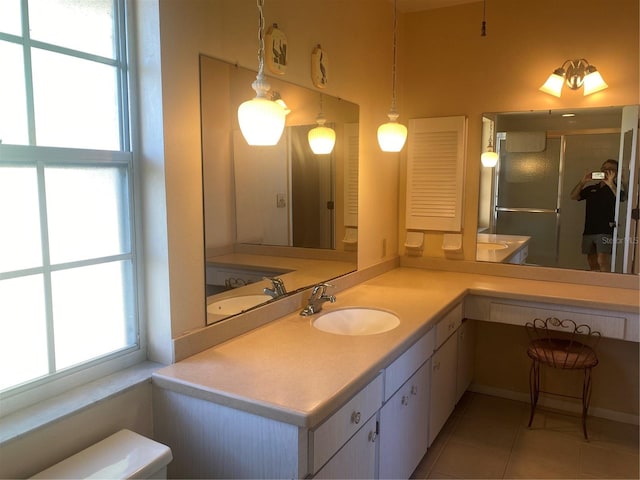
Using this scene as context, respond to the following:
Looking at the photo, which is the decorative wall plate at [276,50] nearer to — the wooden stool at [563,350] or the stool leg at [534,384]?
the wooden stool at [563,350]

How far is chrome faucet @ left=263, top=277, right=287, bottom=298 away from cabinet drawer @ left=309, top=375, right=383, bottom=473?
649 millimetres

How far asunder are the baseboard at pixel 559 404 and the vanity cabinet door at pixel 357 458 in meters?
1.81

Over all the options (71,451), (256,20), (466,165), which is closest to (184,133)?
(256,20)

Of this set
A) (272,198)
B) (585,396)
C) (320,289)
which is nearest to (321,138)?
(272,198)

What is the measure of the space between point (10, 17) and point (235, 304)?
47.0 inches

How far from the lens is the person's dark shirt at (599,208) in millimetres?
2844

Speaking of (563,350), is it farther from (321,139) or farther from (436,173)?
(321,139)

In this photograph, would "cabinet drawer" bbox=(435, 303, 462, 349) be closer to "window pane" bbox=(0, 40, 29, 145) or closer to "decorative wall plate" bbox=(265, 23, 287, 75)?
"decorative wall plate" bbox=(265, 23, 287, 75)

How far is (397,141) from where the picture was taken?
255 cm

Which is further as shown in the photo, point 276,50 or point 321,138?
point 321,138

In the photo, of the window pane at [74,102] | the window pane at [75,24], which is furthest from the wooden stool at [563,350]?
the window pane at [75,24]

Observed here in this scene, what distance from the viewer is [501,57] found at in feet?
10.1

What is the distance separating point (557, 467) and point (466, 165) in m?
1.84

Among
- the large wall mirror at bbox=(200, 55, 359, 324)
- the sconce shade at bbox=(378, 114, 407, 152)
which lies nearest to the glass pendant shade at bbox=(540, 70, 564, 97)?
the sconce shade at bbox=(378, 114, 407, 152)
